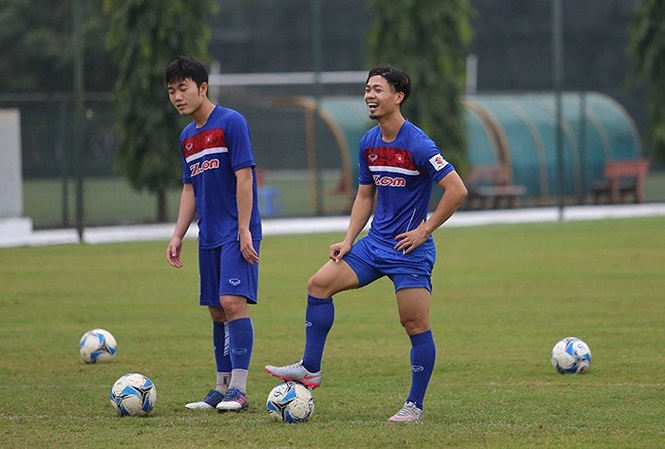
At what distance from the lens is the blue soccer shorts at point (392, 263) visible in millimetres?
7793

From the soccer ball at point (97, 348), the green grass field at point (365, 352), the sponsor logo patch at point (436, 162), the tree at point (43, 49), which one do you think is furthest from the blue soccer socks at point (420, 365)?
the tree at point (43, 49)

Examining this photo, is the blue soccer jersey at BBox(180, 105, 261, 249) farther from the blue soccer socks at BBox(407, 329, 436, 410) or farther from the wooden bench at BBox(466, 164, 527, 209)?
the wooden bench at BBox(466, 164, 527, 209)

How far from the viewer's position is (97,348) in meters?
10.5

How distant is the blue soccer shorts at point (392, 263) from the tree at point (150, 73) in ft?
61.6

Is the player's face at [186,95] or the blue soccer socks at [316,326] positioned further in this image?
the player's face at [186,95]

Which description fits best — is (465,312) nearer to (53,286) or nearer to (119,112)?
(53,286)

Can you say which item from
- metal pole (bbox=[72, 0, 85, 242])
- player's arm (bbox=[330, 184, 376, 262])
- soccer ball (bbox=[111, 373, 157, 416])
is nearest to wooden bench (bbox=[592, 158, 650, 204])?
metal pole (bbox=[72, 0, 85, 242])

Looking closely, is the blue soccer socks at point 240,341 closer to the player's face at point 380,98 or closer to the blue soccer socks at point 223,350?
the blue soccer socks at point 223,350

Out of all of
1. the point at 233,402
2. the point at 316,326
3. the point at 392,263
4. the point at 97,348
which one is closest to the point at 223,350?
the point at 233,402

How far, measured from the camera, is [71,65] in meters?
50.6

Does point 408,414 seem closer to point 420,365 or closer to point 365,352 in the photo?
point 420,365

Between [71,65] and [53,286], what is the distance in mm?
35299

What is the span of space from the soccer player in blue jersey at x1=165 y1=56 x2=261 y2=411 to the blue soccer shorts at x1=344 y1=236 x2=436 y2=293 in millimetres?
684

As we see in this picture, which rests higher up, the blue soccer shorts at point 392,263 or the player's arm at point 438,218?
the player's arm at point 438,218
